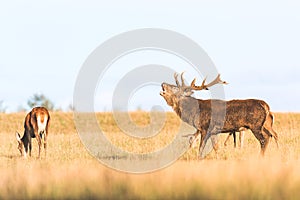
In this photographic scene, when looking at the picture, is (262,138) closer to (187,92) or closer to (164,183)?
(187,92)

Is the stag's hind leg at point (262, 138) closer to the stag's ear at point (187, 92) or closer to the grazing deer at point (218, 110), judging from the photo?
the grazing deer at point (218, 110)

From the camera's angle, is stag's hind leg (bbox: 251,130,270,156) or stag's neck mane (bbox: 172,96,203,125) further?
stag's neck mane (bbox: 172,96,203,125)

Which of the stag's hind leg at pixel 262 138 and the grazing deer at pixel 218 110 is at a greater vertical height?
the grazing deer at pixel 218 110

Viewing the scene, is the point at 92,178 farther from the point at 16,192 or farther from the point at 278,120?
the point at 278,120

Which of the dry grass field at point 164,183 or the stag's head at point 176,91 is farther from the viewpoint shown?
the stag's head at point 176,91

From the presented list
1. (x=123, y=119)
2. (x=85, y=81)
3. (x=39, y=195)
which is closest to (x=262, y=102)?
(x=85, y=81)

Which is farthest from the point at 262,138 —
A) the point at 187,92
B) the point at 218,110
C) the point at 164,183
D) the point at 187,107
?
the point at 164,183

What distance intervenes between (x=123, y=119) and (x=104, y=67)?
792 inches

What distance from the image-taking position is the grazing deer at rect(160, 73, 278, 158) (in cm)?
1666

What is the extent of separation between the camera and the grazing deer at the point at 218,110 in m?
16.7

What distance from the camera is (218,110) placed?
16.8m

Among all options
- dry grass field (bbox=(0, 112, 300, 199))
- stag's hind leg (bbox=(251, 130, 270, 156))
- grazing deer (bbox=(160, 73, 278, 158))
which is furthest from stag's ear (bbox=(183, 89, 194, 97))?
dry grass field (bbox=(0, 112, 300, 199))

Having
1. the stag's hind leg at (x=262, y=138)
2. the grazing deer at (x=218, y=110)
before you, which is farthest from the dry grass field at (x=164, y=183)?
the stag's hind leg at (x=262, y=138)

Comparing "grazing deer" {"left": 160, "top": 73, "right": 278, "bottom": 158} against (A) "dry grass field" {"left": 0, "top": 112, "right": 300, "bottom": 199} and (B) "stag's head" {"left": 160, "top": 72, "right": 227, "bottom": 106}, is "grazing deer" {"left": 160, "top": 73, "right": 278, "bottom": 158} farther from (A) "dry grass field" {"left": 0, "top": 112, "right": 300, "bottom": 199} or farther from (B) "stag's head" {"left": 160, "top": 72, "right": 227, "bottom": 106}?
(A) "dry grass field" {"left": 0, "top": 112, "right": 300, "bottom": 199}
